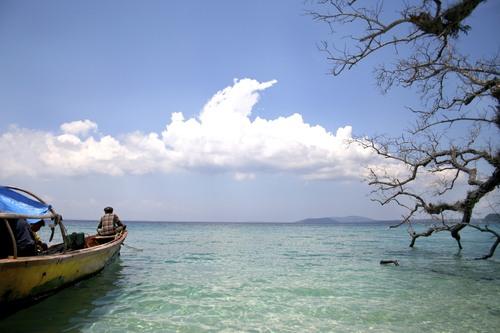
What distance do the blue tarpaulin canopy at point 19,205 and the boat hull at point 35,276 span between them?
4.15 feet

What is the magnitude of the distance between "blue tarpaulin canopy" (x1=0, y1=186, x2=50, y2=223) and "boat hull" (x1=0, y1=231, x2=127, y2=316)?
4.15 feet

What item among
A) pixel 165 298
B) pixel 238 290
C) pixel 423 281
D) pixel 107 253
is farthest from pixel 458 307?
pixel 107 253

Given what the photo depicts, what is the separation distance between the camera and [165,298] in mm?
8445

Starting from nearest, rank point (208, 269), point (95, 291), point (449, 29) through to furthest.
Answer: point (449, 29), point (95, 291), point (208, 269)

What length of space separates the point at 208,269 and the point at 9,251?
7.88 meters

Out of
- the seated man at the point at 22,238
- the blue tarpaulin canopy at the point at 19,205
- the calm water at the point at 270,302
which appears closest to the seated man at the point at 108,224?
the calm water at the point at 270,302

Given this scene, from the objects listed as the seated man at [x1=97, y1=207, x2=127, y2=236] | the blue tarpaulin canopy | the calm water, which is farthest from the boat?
the seated man at [x1=97, y1=207, x2=127, y2=236]

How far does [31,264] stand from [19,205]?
2.30 meters

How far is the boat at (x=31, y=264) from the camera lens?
584 centimetres

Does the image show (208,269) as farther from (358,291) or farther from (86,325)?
(86,325)

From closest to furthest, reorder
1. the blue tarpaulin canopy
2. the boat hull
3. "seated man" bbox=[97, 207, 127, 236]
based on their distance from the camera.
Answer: the boat hull
the blue tarpaulin canopy
"seated man" bbox=[97, 207, 127, 236]

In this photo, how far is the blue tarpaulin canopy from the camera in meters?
7.57

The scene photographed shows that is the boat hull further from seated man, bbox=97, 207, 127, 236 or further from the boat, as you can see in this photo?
seated man, bbox=97, 207, 127, 236

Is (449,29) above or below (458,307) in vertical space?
above
